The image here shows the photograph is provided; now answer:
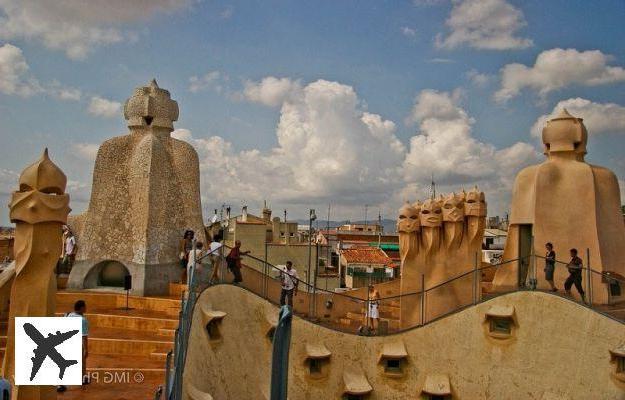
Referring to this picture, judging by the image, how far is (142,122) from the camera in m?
16.9

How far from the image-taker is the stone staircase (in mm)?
9430

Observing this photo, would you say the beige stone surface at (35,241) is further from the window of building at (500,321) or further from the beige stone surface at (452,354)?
the window of building at (500,321)

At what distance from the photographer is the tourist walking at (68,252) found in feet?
53.3

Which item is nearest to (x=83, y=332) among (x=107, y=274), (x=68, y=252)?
(x=107, y=274)

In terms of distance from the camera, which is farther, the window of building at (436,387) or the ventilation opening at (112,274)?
the ventilation opening at (112,274)

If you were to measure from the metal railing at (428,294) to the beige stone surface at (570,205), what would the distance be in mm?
571

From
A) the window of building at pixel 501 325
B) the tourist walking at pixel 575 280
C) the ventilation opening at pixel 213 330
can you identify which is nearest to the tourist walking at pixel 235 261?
the ventilation opening at pixel 213 330

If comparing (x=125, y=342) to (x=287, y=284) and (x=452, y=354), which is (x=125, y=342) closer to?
(x=287, y=284)

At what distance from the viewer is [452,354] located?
1286cm

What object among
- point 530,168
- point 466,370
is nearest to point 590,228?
point 530,168

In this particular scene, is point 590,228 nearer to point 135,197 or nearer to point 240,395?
point 240,395

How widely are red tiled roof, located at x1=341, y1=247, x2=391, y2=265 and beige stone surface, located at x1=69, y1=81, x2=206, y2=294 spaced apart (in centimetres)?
1162

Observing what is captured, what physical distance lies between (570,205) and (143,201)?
11.7 meters

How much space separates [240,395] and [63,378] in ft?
18.1
